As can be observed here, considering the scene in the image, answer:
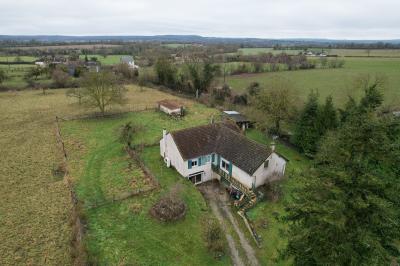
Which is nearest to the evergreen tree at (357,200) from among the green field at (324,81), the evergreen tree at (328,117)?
the evergreen tree at (328,117)

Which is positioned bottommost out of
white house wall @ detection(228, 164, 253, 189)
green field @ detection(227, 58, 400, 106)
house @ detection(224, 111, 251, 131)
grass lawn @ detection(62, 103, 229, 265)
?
grass lawn @ detection(62, 103, 229, 265)

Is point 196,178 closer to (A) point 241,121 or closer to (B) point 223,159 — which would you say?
(B) point 223,159

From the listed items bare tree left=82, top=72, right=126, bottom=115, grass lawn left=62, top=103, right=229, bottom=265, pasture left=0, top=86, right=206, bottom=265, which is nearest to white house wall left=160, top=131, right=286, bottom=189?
grass lawn left=62, top=103, right=229, bottom=265

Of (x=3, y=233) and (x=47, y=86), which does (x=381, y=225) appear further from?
(x=47, y=86)

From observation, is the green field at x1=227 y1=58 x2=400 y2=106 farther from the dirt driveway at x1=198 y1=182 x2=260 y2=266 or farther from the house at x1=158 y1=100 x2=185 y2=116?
the dirt driveway at x1=198 y1=182 x2=260 y2=266

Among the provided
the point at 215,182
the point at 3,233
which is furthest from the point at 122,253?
the point at 215,182

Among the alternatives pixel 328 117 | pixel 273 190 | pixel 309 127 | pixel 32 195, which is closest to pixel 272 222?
pixel 273 190
